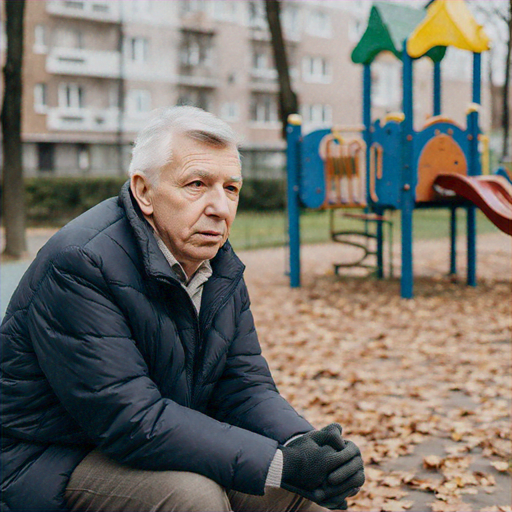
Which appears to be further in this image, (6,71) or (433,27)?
(6,71)

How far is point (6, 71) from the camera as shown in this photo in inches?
448

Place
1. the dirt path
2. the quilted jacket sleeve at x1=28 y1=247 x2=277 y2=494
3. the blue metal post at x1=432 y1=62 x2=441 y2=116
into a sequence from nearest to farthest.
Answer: the quilted jacket sleeve at x1=28 y1=247 x2=277 y2=494, the dirt path, the blue metal post at x1=432 y1=62 x2=441 y2=116

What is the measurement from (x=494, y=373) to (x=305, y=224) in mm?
15108

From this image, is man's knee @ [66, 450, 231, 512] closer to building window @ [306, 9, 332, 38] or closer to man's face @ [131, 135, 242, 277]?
man's face @ [131, 135, 242, 277]

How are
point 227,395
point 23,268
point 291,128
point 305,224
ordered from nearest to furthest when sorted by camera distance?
point 227,395
point 23,268
point 291,128
point 305,224

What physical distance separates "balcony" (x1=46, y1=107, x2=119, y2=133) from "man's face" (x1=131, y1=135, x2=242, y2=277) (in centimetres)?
3451

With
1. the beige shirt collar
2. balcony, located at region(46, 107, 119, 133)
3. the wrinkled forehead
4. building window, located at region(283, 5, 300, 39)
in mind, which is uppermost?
building window, located at region(283, 5, 300, 39)

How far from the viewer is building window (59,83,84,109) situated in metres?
35.9

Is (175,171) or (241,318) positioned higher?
(175,171)

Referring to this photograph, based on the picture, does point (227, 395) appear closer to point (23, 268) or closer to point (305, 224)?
point (23, 268)

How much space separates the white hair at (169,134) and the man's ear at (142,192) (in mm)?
16

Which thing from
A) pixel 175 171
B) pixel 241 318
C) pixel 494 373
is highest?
pixel 175 171

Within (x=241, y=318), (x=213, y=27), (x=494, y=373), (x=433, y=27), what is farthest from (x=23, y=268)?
(x=213, y=27)

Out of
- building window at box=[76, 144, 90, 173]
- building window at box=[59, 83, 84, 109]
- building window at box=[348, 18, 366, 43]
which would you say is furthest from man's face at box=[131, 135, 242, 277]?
building window at box=[348, 18, 366, 43]
